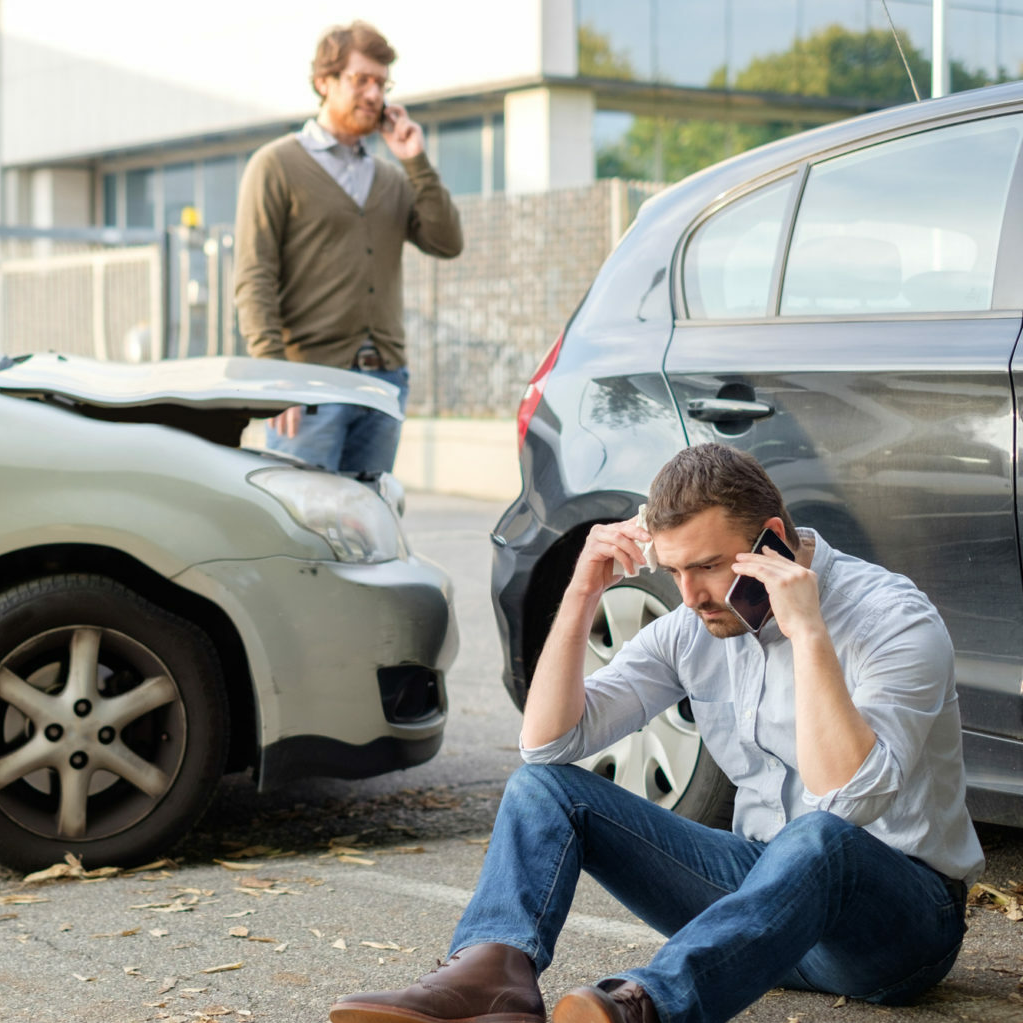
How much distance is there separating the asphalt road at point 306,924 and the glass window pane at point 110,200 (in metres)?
21.1

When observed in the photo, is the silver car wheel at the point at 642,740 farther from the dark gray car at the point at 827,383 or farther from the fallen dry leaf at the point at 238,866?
the fallen dry leaf at the point at 238,866

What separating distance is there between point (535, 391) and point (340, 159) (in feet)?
5.37

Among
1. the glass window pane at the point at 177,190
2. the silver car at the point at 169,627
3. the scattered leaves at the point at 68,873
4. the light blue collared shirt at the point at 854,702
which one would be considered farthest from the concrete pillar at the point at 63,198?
the light blue collared shirt at the point at 854,702


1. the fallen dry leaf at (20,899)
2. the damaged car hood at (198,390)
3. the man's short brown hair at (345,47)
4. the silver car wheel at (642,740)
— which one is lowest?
the fallen dry leaf at (20,899)

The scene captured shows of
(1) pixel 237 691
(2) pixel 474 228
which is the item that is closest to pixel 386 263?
(1) pixel 237 691

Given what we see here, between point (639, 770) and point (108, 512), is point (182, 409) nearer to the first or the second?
point (108, 512)

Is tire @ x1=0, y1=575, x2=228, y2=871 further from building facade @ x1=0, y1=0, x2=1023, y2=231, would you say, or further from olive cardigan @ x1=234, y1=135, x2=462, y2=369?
building facade @ x1=0, y1=0, x2=1023, y2=231

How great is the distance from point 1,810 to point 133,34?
2019cm

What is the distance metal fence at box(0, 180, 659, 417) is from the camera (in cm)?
1366

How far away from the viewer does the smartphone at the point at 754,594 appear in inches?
111

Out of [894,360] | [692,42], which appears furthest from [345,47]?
[692,42]

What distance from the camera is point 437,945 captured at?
3.49 metres

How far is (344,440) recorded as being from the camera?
205 inches

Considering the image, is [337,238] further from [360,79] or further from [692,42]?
[692,42]
